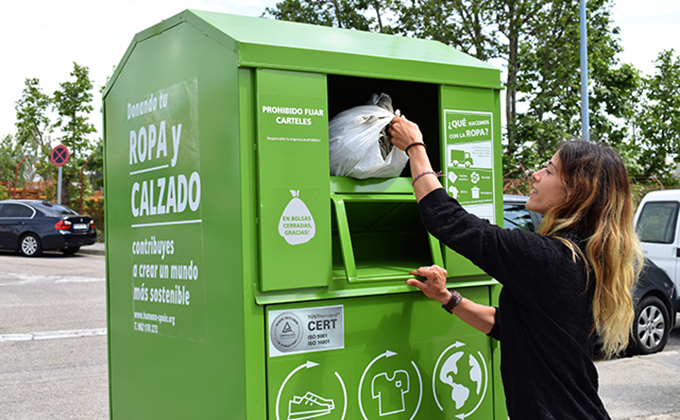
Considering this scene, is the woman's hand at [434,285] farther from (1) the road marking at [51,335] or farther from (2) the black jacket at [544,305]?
(1) the road marking at [51,335]

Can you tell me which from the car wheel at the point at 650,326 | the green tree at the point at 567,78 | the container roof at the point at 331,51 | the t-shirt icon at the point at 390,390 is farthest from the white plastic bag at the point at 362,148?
the green tree at the point at 567,78

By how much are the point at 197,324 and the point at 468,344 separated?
3.74 feet

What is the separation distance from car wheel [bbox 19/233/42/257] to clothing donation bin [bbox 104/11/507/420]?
13.5m

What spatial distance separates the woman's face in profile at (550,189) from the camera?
2.04 m

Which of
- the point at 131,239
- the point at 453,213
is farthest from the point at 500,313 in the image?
the point at 131,239

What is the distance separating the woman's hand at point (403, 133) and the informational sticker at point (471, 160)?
1.10ft

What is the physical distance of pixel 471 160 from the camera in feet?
8.55

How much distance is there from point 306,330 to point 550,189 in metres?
1.00

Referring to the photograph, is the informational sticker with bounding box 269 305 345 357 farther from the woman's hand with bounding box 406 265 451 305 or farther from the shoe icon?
the woman's hand with bounding box 406 265 451 305

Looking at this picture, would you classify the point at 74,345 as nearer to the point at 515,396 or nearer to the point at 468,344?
the point at 468,344

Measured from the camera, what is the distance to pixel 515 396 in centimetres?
200

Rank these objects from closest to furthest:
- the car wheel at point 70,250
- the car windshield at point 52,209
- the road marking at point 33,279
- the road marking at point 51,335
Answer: the road marking at point 51,335, the road marking at point 33,279, the car windshield at point 52,209, the car wheel at point 70,250

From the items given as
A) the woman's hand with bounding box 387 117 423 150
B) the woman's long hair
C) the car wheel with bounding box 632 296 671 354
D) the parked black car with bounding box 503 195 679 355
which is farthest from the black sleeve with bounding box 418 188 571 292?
the car wheel with bounding box 632 296 671 354

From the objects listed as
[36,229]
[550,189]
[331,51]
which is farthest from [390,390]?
[36,229]
